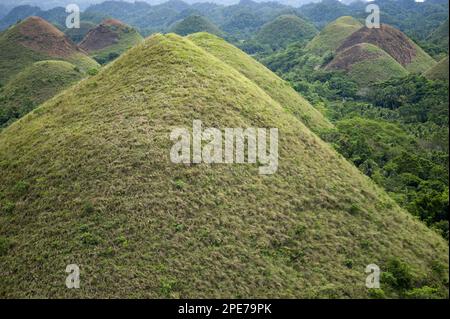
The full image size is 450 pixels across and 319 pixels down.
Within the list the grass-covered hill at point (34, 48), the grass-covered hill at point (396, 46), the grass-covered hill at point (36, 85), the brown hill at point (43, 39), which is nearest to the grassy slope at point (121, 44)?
the brown hill at point (43, 39)

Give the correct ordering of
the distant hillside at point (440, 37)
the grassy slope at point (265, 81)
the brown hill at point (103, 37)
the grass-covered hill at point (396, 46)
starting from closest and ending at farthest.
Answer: the grassy slope at point (265, 81) → the grass-covered hill at point (396, 46) → the distant hillside at point (440, 37) → the brown hill at point (103, 37)

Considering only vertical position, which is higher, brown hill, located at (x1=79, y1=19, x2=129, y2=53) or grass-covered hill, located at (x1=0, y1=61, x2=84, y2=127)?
brown hill, located at (x1=79, y1=19, x2=129, y2=53)

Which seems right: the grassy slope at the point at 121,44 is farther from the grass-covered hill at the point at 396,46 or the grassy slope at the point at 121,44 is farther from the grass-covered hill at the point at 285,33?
the grass-covered hill at the point at 396,46

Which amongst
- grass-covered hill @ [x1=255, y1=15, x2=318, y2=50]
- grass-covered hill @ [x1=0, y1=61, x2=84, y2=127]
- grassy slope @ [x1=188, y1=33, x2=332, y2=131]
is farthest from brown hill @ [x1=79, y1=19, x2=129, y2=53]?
grassy slope @ [x1=188, y1=33, x2=332, y2=131]

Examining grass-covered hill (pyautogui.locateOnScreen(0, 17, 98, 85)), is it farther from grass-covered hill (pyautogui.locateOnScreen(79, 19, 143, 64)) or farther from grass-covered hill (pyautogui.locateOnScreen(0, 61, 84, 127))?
grass-covered hill (pyautogui.locateOnScreen(79, 19, 143, 64))
